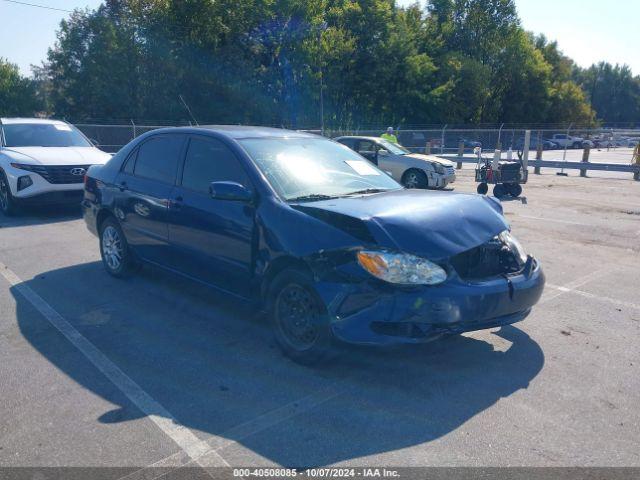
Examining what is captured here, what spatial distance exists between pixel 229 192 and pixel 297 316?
1118mm

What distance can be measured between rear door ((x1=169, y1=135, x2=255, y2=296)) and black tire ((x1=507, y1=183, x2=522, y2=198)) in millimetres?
10758

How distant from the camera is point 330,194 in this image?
16.5ft

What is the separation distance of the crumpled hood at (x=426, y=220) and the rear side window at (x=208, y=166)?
926mm

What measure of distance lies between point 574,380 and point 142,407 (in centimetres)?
297

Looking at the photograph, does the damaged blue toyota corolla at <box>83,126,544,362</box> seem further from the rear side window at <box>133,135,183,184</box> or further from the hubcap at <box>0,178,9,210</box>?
A: the hubcap at <box>0,178,9,210</box>

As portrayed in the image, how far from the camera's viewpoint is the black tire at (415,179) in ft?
53.4

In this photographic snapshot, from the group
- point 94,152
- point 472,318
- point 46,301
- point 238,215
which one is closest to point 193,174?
point 238,215

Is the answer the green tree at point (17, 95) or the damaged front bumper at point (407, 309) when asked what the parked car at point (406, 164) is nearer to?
the damaged front bumper at point (407, 309)

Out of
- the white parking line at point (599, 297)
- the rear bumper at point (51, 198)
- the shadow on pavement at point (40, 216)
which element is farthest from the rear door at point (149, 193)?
the shadow on pavement at point (40, 216)

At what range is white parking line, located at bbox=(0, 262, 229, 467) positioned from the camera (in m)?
3.46

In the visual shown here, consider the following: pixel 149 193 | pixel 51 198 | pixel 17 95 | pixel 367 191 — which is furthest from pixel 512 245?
pixel 17 95

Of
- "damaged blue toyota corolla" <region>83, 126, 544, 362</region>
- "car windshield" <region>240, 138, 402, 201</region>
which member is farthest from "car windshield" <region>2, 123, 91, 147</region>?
"car windshield" <region>240, 138, 402, 201</region>

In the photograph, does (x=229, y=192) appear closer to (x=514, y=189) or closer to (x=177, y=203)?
(x=177, y=203)

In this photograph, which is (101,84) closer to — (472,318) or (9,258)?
(9,258)
